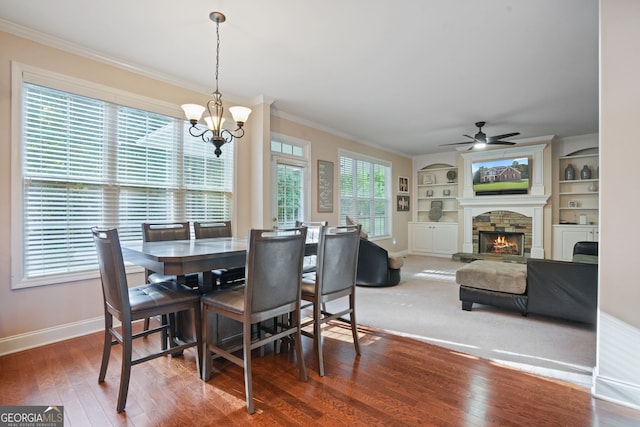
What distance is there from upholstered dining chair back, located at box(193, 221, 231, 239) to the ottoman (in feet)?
8.94

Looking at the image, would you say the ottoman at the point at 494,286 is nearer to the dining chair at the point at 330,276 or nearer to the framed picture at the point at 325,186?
the dining chair at the point at 330,276

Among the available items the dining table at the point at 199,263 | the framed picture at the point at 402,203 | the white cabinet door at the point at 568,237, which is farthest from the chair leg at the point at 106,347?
the white cabinet door at the point at 568,237

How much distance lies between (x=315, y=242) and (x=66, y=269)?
2.32 meters

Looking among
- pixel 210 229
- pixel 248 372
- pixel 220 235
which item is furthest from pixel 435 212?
pixel 248 372

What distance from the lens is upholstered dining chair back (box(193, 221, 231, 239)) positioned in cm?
Result: 320

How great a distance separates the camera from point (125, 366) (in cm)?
182

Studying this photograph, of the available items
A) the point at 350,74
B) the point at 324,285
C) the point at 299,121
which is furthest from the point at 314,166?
the point at 324,285

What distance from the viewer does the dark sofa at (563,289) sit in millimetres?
2938

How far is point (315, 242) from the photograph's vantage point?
2670mm

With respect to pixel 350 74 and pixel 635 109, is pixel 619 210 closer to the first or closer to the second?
pixel 635 109

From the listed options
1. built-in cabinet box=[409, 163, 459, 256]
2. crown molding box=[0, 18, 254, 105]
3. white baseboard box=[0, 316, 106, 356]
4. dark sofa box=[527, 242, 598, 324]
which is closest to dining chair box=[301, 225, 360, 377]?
dark sofa box=[527, 242, 598, 324]

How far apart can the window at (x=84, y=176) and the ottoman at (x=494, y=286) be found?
3.38m

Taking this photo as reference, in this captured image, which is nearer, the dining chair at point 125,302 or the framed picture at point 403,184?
the dining chair at point 125,302

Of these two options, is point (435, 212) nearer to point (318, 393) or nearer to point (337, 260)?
point (337, 260)
